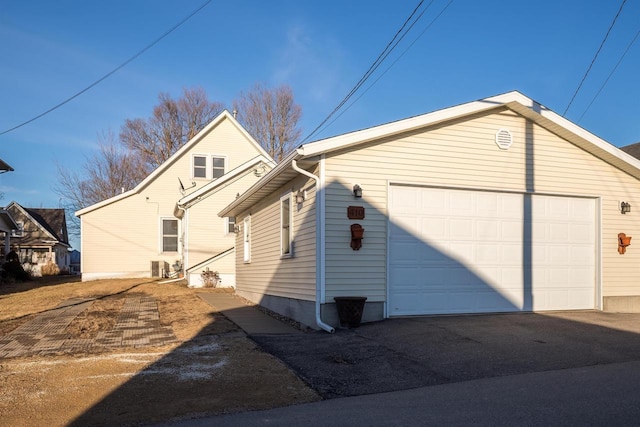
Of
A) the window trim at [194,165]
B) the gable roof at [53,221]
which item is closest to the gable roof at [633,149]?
the window trim at [194,165]

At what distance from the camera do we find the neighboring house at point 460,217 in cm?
1023

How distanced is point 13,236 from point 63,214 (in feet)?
32.1

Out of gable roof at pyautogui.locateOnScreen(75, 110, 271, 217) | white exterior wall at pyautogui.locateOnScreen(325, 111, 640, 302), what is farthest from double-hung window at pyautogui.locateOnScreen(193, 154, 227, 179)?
white exterior wall at pyautogui.locateOnScreen(325, 111, 640, 302)

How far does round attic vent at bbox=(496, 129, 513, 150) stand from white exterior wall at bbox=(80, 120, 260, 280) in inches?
640

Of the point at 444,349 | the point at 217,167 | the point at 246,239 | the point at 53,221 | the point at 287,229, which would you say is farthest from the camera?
the point at 53,221

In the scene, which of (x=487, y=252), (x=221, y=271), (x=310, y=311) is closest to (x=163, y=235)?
(x=221, y=271)

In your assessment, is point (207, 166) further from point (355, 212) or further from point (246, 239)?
point (355, 212)

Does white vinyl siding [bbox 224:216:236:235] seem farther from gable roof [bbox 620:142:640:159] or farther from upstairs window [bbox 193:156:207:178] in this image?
gable roof [bbox 620:142:640:159]

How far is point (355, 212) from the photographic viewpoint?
10203 millimetres

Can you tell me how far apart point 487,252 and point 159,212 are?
17.9 metres

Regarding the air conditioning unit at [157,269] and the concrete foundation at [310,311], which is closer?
the concrete foundation at [310,311]

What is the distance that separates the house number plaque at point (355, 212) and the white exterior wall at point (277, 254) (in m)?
0.66

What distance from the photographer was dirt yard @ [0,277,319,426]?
567 cm

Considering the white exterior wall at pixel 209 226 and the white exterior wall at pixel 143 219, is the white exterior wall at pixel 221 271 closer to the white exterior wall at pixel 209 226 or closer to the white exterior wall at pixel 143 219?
the white exterior wall at pixel 209 226
